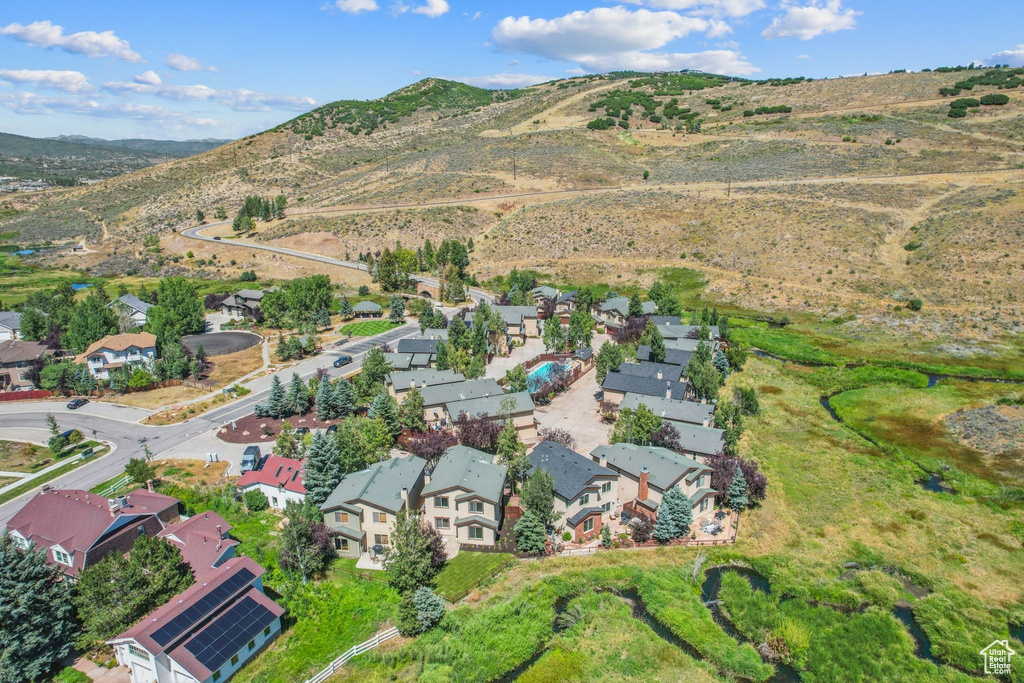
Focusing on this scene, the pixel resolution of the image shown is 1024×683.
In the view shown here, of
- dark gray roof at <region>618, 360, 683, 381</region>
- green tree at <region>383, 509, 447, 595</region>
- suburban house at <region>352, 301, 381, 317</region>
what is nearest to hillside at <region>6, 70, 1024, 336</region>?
suburban house at <region>352, 301, 381, 317</region>

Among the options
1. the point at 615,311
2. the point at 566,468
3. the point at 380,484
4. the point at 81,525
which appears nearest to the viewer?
the point at 81,525

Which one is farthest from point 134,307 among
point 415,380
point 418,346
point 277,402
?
point 415,380

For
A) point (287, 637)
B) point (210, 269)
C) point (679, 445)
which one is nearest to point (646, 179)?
point (210, 269)

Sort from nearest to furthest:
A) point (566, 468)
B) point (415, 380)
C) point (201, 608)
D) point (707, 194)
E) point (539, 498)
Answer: point (201, 608)
point (539, 498)
point (566, 468)
point (415, 380)
point (707, 194)

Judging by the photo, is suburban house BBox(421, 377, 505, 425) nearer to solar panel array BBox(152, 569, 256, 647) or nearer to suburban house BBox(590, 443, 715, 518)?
suburban house BBox(590, 443, 715, 518)

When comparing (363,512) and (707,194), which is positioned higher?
(707,194)

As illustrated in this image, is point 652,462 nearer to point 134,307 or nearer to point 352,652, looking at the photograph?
point 352,652

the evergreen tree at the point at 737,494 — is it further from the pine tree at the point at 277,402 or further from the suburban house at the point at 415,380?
the pine tree at the point at 277,402
